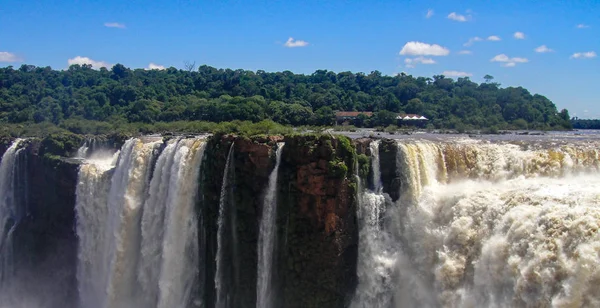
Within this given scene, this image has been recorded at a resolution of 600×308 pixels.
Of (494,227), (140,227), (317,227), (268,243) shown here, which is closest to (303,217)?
(317,227)

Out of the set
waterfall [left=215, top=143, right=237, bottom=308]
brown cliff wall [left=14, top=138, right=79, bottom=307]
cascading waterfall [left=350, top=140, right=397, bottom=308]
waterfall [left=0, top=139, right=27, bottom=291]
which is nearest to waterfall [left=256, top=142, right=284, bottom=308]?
waterfall [left=215, top=143, right=237, bottom=308]

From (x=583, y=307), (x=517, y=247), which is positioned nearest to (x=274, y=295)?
(x=517, y=247)

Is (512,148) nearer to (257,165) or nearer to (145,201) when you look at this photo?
(257,165)

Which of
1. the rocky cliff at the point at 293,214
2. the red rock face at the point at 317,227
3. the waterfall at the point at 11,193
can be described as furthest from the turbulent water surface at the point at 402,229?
the waterfall at the point at 11,193

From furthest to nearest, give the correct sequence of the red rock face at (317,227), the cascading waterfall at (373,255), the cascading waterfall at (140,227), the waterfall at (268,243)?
the cascading waterfall at (140,227) < the waterfall at (268,243) < the red rock face at (317,227) < the cascading waterfall at (373,255)

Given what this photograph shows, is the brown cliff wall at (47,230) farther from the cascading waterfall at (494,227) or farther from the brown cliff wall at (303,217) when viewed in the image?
the cascading waterfall at (494,227)

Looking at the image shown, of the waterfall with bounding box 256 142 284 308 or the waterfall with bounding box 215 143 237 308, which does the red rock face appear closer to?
the waterfall with bounding box 256 142 284 308
